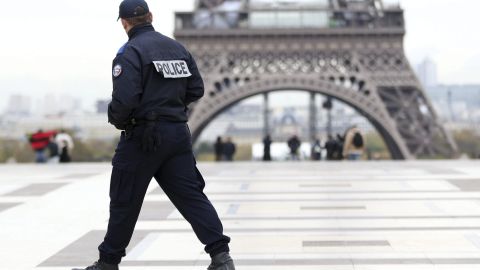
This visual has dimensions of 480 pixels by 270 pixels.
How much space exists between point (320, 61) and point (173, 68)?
1623 inches

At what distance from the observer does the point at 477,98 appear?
98.9 m

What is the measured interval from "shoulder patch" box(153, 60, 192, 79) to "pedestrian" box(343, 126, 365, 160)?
1502 cm

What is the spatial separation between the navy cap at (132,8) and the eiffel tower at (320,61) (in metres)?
37.8

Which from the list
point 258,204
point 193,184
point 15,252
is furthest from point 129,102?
point 258,204

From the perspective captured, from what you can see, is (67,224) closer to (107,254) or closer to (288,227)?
(288,227)

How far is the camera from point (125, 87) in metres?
5.47

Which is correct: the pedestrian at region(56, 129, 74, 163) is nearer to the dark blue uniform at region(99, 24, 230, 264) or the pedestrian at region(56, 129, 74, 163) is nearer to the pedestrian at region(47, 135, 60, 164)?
the pedestrian at region(47, 135, 60, 164)

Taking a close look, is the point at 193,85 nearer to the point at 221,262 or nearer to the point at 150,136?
the point at 150,136

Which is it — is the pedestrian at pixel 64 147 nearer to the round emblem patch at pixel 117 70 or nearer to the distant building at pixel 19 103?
the round emblem patch at pixel 117 70

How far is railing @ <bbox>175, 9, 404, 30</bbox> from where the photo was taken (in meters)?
46.4

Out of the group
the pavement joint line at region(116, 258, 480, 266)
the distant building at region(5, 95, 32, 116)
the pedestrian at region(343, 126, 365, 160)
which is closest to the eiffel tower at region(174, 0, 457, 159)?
the pedestrian at region(343, 126, 365, 160)

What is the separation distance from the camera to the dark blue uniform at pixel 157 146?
18.2 feet

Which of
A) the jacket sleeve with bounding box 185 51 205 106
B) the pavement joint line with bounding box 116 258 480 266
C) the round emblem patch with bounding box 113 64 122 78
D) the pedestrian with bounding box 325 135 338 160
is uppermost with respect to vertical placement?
the round emblem patch with bounding box 113 64 122 78

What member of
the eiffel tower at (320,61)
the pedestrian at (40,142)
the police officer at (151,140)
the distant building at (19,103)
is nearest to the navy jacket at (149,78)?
the police officer at (151,140)
